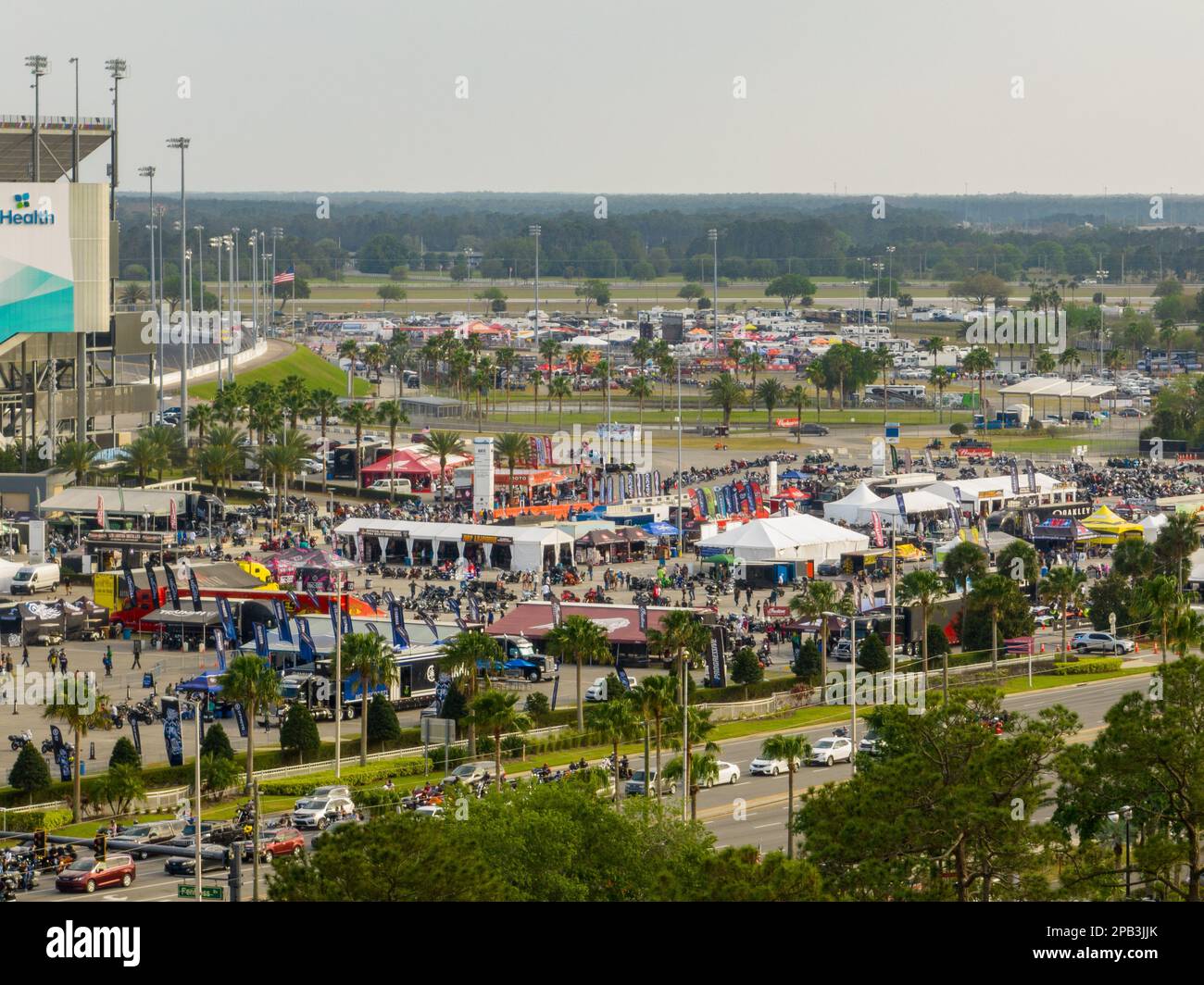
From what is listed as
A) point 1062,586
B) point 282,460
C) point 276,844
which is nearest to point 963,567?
point 1062,586


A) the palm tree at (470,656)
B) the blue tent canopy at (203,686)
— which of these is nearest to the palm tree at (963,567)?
the palm tree at (470,656)

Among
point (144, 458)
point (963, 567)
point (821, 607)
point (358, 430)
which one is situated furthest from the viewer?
point (358, 430)

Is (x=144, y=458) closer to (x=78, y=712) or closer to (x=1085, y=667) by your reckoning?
(x=1085, y=667)

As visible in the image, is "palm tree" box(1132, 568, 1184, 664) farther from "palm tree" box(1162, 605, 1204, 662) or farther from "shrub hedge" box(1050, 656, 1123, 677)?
"shrub hedge" box(1050, 656, 1123, 677)

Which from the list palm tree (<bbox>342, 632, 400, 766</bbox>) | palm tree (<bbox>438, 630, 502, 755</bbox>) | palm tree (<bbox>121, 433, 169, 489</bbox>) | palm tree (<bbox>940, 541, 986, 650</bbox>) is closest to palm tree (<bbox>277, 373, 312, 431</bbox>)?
palm tree (<bbox>121, 433, 169, 489</bbox>)

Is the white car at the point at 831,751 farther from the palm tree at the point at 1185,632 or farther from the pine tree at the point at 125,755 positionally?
the pine tree at the point at 125,755
